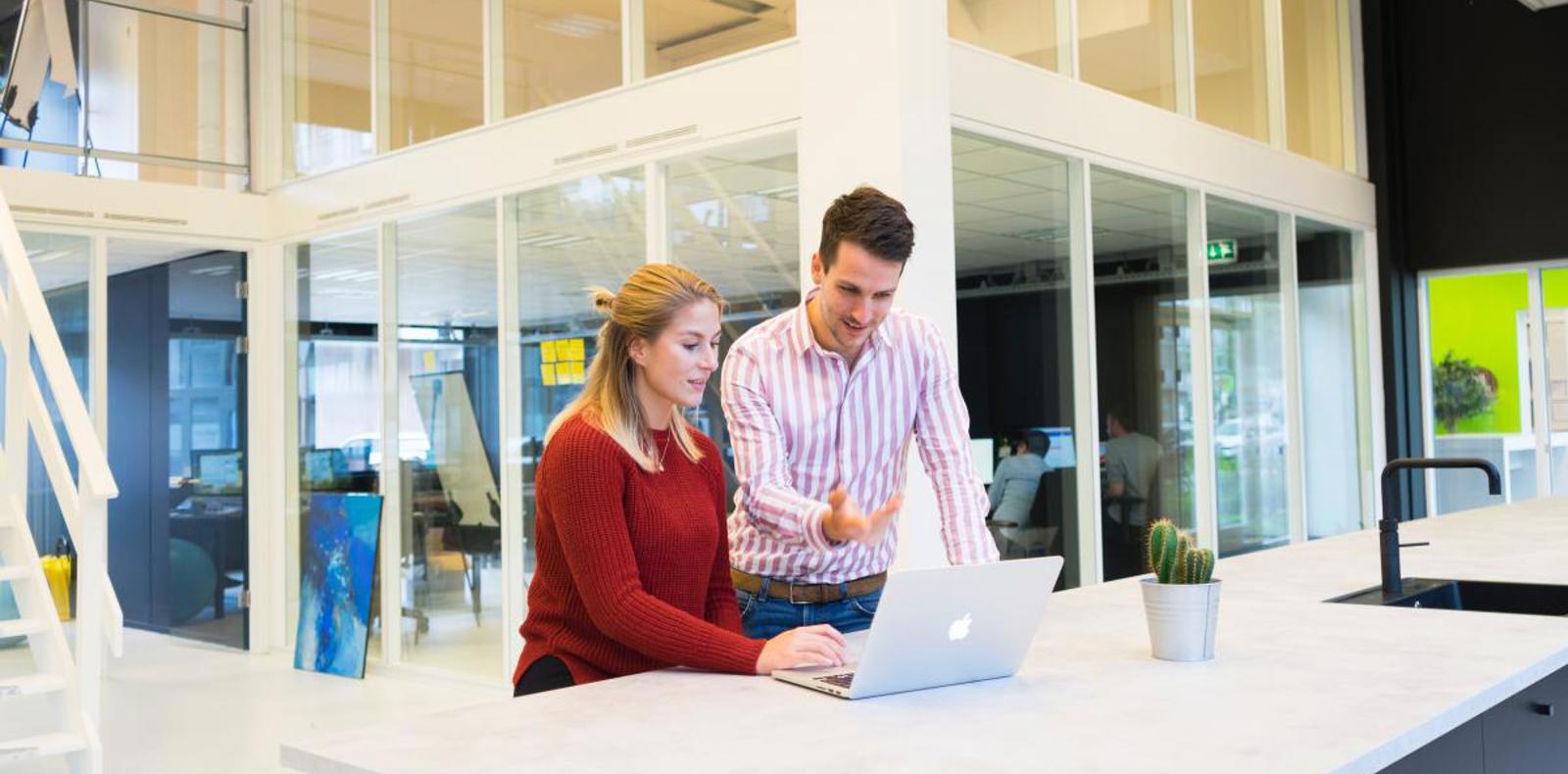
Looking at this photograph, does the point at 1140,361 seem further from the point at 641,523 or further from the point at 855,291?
the point at 641,523

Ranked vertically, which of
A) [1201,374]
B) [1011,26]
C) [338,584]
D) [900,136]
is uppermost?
[1011,26]

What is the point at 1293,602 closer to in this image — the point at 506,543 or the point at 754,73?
the point at 754,73

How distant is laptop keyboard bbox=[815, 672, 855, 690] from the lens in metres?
1.83

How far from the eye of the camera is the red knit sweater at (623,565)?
2.01m

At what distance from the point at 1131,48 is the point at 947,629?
17.5 ft

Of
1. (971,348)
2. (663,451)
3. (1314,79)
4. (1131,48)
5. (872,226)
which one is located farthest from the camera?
(1314,79)

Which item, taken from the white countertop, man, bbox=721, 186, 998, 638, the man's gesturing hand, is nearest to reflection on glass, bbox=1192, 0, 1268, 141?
man, bbox=721, 186, 998, 638

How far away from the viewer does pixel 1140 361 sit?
6.50m

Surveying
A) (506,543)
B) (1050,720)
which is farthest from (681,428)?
(506,543)

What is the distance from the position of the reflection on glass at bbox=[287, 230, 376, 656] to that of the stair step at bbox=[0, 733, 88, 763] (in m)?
3.10

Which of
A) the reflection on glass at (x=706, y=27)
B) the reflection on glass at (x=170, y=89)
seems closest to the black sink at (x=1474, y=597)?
the reflection on glass at (x=706, y=27)

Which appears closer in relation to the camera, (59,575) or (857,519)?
(857,519)

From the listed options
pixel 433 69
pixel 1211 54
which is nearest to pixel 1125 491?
pixel 1211 54

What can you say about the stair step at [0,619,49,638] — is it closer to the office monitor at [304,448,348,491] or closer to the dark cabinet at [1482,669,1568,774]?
the office monitor at [304,448,348,491]
